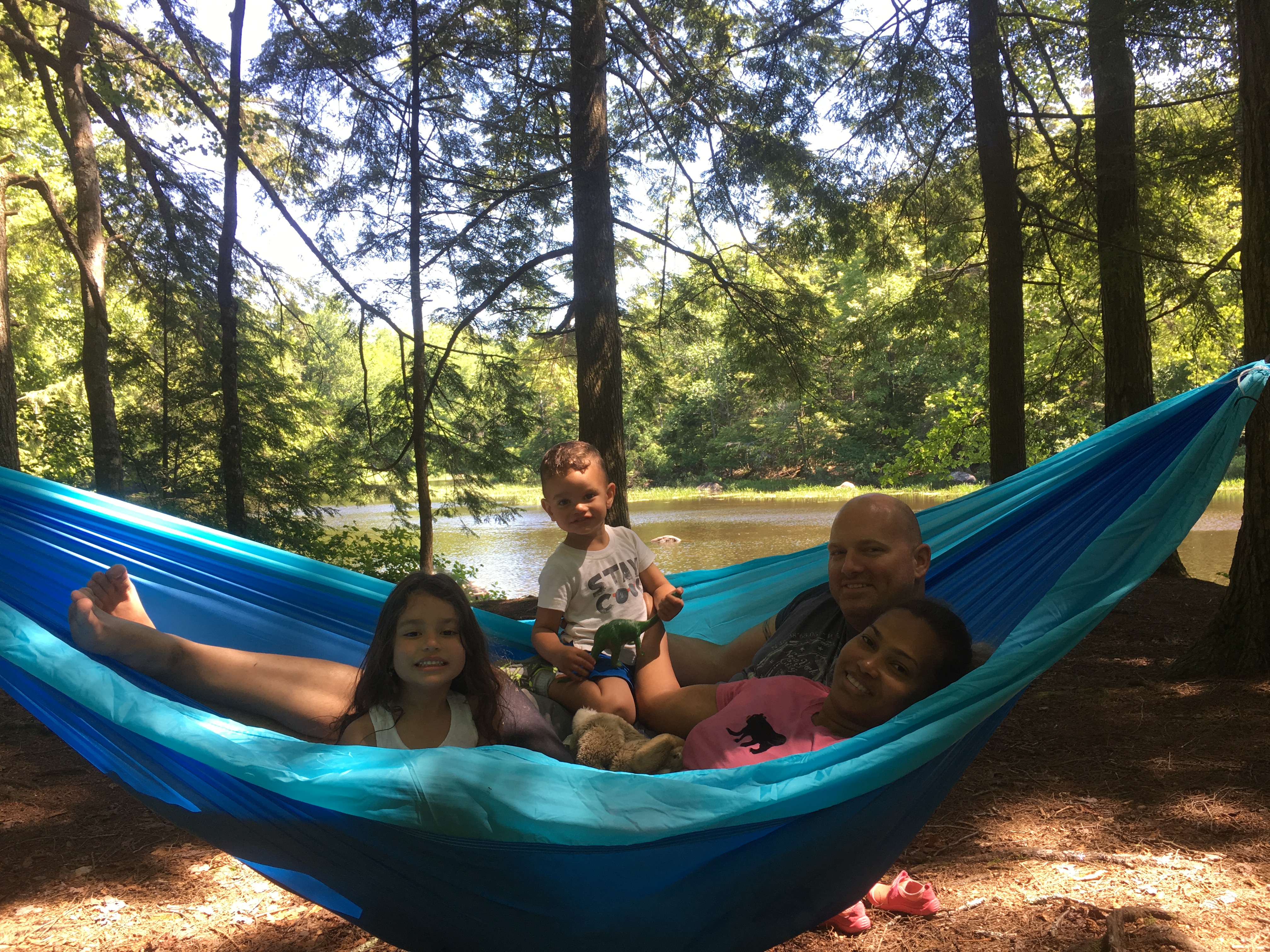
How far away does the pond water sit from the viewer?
8070 mm

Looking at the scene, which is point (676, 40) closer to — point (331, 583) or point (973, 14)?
point (973, 14)

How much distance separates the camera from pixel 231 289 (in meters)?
4.09

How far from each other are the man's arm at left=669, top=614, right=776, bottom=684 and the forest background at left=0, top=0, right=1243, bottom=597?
8.41 ft

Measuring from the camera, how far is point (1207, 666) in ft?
8.57

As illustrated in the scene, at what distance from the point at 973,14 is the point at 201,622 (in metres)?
4.54

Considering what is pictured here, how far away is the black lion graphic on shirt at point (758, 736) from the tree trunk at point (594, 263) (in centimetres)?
298

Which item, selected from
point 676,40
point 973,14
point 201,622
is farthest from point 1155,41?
point 201,622

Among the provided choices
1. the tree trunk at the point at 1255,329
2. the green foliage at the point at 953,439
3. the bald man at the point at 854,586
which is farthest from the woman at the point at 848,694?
the green foliage at the point at 953,439

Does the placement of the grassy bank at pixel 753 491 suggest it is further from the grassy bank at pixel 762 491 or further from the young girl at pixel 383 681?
the young girl at pixel 383 681

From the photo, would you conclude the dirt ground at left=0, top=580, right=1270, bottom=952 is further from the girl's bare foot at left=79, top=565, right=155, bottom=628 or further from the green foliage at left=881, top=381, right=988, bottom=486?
the green foliage at left=881, top=381, right=988, bottom=486

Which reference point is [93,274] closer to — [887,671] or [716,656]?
[716,656]

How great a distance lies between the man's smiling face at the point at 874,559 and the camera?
155cm

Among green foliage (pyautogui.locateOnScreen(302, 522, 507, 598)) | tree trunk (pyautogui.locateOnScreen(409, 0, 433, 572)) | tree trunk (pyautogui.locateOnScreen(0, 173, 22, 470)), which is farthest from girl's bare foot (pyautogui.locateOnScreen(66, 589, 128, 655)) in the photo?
green foliage (pyautogui.locateOnScreen(302, 522, 507, 598))

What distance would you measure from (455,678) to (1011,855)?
1224mm
